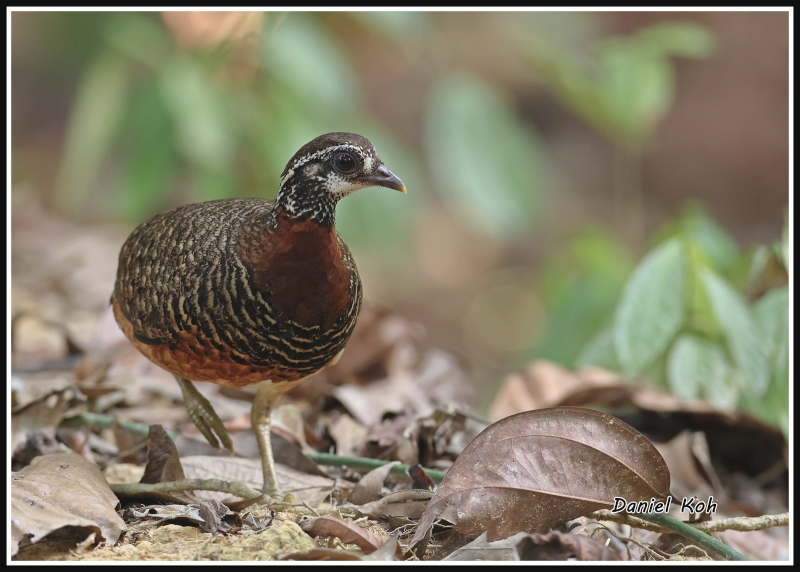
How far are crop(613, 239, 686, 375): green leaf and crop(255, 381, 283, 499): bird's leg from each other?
1721 mm

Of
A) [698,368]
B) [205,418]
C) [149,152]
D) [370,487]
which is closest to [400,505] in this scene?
[370,487]

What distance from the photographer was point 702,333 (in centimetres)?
401

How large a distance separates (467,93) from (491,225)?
36.1 inches

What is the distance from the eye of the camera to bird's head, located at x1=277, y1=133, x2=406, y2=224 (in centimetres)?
256

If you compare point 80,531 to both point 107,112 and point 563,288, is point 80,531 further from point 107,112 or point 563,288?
point 563,288

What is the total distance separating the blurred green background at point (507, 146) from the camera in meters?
4.02

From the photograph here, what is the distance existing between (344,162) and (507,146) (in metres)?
3.33

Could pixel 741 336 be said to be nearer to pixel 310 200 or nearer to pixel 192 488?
pixel 310 200

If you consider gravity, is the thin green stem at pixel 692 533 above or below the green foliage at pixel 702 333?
below

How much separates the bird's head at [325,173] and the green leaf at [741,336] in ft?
6.43

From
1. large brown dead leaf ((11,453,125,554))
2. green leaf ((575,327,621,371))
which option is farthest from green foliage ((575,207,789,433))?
large brown dead leaf ((11,453,125,554))

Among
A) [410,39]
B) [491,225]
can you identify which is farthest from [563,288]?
[410,39]

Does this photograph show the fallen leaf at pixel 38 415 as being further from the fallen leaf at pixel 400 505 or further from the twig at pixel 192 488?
the fallen leaf at pixel 400 505

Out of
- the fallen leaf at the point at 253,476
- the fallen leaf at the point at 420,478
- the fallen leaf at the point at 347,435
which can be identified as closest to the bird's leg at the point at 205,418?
the fallen leaf at the point at 253,476
